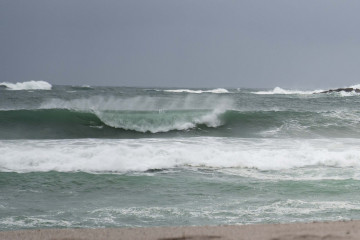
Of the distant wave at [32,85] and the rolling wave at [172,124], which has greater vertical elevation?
the distant wave at [32,85]

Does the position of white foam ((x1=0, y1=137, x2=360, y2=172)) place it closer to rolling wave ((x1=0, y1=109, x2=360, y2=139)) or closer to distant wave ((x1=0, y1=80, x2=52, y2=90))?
rolling wave ((x1=0, y1=109, x2=360, y2=139))

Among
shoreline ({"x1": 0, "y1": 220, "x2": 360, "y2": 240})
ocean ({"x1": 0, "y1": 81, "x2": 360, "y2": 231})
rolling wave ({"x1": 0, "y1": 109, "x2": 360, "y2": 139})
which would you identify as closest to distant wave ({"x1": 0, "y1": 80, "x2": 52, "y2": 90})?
rolling wave ({"x1": 0, "y1": 109, "x2": 360, "y2": 139})

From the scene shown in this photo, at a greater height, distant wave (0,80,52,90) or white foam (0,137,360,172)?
distant wave (0,80,52,90)

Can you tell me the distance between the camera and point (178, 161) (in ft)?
30.8

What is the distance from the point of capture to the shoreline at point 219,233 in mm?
3795

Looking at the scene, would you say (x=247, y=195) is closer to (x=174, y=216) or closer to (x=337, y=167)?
(x=174, y=216)

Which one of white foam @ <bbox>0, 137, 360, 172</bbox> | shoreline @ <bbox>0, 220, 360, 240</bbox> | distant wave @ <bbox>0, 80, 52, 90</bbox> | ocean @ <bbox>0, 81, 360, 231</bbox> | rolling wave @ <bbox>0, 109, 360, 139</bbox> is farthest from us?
distant wave @ <bbox>0, 80, 52, 90</bbox>

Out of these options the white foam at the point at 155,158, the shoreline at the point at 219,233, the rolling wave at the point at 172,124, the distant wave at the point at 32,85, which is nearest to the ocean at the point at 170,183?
the white foam at the point at 155,158

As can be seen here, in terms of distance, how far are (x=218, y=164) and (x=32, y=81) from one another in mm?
44705

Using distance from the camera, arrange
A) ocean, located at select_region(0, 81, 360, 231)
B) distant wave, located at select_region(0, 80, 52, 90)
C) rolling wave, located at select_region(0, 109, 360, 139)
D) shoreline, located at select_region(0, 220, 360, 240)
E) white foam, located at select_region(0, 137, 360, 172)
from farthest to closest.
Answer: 1. distant wave, located at select_region(0, 80, 52, 90)
2. rolling wave, located at select_region(0, 109, 360, 139)
3. white foam, located at select_region(0, 137, 360, 172)
4. ocean, located at select_region(0, 81, 360, 231)
5. shoreline, located at select_region(0, 220, 360, 240)

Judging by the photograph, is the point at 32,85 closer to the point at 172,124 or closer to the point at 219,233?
the point at 172,124

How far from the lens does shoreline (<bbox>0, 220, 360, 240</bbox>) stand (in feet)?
12.5

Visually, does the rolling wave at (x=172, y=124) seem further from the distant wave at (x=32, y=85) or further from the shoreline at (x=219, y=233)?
the distant wave at (x=32, y=85)

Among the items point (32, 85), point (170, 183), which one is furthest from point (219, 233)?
point (32, 85)
